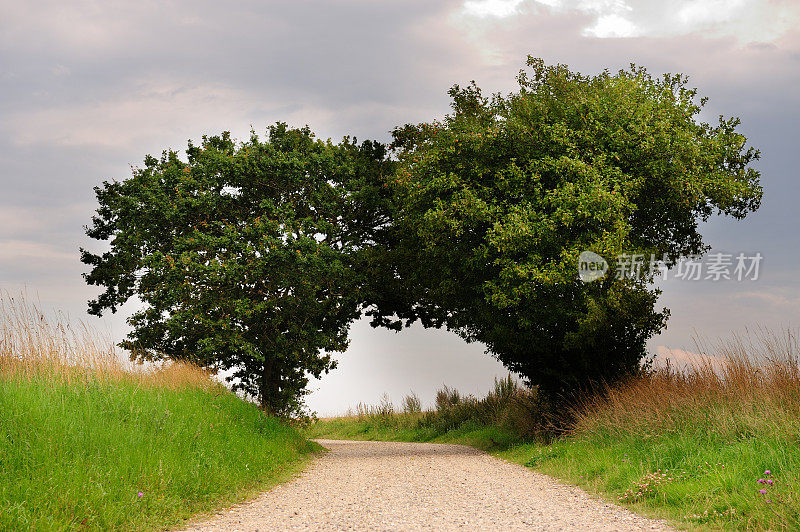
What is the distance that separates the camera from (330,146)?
22266mm

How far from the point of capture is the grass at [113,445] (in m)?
7.88

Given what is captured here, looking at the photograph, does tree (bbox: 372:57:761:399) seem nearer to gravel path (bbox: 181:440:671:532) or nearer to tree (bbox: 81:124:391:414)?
tree (bbox: 81:124:391:414)

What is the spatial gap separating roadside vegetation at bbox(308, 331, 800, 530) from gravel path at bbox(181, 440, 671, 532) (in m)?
0.61

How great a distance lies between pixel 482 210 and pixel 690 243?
8824mm

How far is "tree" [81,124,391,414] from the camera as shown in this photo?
19375mm

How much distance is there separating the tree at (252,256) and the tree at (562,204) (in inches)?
107

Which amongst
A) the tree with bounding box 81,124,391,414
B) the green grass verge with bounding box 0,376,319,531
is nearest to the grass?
the green grass verge with bounding box 0,376,319,531

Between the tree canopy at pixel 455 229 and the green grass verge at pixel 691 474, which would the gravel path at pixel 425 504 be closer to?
the green grass verge at pixel 691 474

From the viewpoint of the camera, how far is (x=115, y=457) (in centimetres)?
939

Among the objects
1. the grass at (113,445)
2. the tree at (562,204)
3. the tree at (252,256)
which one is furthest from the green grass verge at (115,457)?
the tree at (562,204)

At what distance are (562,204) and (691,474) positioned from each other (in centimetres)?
831

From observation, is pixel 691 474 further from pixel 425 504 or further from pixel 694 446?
pixel 425 504

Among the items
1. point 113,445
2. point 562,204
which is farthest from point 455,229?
point 113,445

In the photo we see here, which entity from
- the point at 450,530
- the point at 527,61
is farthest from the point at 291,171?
the point at 450,530
